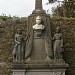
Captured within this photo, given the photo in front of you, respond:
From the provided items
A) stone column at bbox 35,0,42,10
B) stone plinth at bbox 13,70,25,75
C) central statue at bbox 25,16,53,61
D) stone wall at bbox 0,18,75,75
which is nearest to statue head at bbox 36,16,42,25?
central statue at bbox 25,16,53,61

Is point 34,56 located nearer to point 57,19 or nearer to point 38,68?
point 38,68

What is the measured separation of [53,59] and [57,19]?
2.16m

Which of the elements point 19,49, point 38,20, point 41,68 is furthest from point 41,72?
point 38,20

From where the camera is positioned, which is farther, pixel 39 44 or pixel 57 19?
pixel 57 19

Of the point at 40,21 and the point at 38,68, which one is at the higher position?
the point at 40,21

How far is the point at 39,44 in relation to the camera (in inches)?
449

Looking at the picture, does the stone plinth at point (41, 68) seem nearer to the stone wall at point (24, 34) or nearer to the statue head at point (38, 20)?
the stone wall at point (24, 34)

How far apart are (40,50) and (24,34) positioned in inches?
49.2

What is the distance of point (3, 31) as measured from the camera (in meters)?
12.7

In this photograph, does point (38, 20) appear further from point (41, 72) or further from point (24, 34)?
point (41, 72)

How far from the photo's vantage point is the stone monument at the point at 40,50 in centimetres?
1102

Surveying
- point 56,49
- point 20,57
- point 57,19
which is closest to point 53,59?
point 56,49

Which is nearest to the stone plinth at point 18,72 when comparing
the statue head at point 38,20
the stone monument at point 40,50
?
the stone monument at point 40,50

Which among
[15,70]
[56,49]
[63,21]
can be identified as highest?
[63,21]
